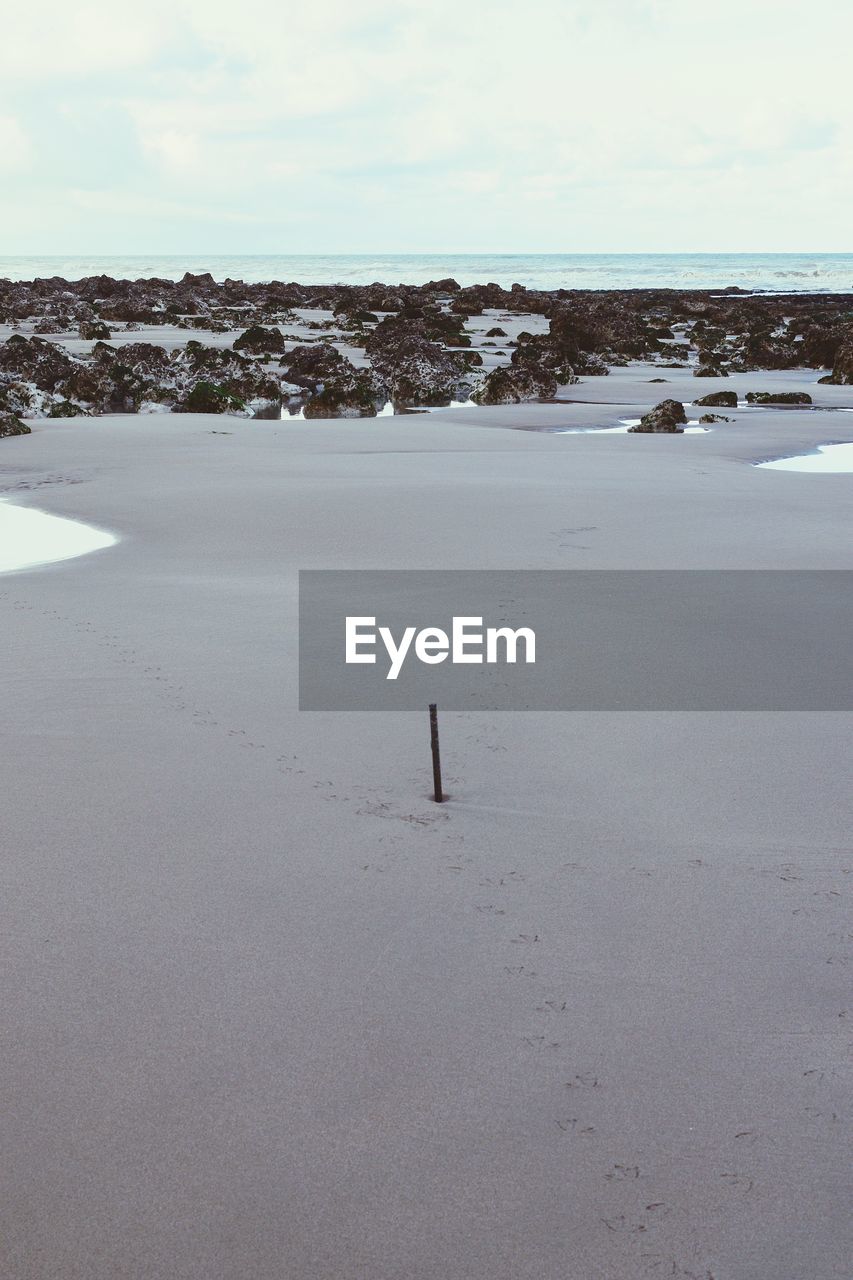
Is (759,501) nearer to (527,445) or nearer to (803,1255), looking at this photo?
(527,445)

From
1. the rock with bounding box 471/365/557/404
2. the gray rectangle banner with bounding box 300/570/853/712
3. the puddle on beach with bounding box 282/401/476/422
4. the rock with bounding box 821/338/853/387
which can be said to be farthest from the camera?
the rock with bounding box 821/338/853/387

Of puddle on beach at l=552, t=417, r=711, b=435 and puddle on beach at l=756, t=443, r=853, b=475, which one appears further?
puddle on beach at l=552, t=417, r=711, b=435

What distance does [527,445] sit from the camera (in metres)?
11.7

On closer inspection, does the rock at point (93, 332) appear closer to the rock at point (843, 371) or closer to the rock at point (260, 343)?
the rock at point (260, 343)

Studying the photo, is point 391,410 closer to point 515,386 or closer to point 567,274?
point 515,386

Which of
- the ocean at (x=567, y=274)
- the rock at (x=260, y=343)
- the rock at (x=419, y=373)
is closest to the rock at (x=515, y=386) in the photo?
the rock at (x=419, y=373)

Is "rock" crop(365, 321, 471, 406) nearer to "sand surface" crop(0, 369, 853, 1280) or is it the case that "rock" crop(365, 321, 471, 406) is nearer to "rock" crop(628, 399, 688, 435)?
"rock" crop(628, 399, 688, 435)

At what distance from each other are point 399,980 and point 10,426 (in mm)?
10359

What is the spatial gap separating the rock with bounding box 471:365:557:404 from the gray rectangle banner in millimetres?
10135

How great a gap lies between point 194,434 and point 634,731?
8.68 m

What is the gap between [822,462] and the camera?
36.9 feet

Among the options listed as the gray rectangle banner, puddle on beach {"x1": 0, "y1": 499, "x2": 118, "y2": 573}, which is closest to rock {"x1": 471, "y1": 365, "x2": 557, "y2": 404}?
puddle on beach {"x1": 0, "y1": 499, "x2": 118, "y2": 573}

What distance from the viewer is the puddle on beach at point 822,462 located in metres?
10.7

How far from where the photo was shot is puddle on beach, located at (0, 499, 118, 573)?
23.1 feet
